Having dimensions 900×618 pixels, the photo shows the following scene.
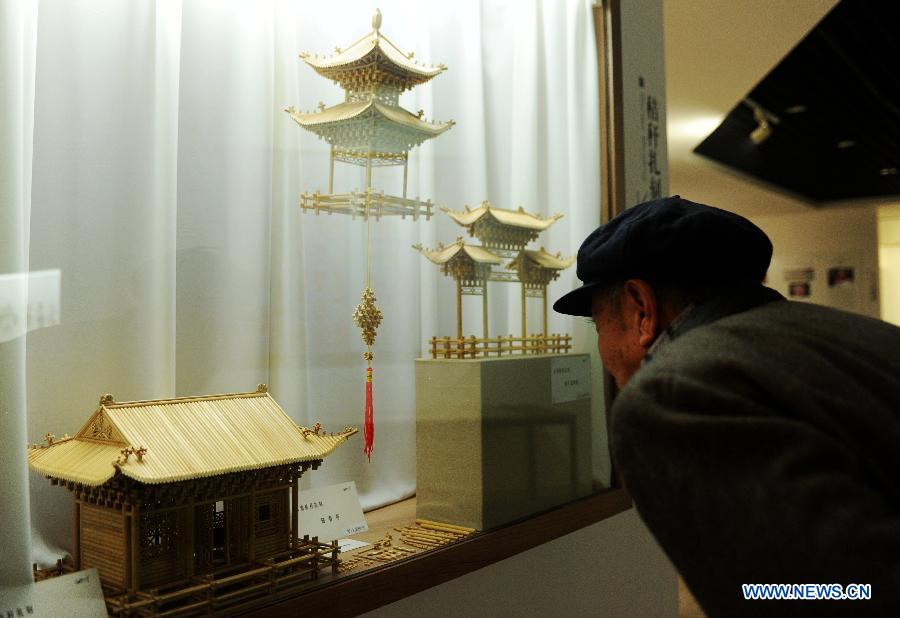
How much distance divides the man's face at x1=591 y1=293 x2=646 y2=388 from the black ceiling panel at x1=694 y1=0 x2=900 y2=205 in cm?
361

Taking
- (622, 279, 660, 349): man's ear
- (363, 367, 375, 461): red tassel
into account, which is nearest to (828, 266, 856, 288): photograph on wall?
(363, 367, 375, 461): red tassel

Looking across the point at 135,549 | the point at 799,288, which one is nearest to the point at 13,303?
the point at 135,549

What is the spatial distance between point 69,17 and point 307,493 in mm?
1174

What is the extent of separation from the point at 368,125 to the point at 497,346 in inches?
30.6

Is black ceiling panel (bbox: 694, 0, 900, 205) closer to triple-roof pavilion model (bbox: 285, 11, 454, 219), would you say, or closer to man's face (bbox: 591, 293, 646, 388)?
triple-roof pavilion model (bbox: 285, 11, 454, 219)

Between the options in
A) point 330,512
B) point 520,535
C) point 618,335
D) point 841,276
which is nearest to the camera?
point 618,335

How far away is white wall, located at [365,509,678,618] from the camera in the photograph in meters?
2.10

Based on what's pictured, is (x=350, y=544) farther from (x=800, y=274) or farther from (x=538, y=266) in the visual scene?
(x=800, y=274)

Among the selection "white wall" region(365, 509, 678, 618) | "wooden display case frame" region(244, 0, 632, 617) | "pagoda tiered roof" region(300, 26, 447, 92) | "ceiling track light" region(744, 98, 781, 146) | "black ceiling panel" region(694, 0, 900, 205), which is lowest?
"white wall" region(365, 509, 678, 618)

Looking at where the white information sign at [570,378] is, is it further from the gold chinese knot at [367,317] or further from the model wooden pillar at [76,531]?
the model wooden pillar at [76,531]

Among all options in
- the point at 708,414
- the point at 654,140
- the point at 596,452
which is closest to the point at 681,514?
the point at 708,414

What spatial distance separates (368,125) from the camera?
217 cm

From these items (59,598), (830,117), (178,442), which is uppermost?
(830,117)

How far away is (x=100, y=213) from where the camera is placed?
1795 millimetres
